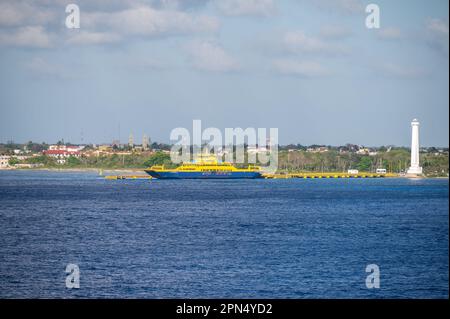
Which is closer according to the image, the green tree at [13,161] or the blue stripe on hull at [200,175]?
the blue stripe on hull at [200,175]

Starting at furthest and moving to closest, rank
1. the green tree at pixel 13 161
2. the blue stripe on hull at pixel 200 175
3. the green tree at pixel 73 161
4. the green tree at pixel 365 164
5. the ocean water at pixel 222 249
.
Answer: the green tree at pixel 13 161 < the green tree at pixel 73 161 < the green tree at pixel 365 164 < the blue stripe on hull at pixel 200 175 < the ocean water at pixel 222 249

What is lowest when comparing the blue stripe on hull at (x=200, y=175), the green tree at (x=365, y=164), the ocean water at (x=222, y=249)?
the ocean water at (x=222, y=249)

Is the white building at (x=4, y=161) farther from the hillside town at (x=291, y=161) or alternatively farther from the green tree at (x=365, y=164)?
the green tree at (x=365, y=164)

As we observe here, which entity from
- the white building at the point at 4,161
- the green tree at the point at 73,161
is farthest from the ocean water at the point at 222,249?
the white building at the point at 4,161

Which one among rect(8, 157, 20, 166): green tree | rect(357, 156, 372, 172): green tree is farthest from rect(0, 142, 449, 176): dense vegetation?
rect(8, 157, 20, 166): green tree

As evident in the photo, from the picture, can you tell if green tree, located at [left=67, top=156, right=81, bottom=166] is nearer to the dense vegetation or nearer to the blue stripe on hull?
the dense vegetation

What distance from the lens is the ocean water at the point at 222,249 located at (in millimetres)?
28594

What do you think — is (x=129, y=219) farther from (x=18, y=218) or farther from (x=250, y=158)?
(x=250, y=158)

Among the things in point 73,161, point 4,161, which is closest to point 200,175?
point 73,161

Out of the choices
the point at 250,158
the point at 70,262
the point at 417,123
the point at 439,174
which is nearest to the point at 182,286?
the point at 70,262

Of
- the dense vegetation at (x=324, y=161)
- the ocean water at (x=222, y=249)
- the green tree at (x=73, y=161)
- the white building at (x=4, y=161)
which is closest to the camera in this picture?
the ocean water at (x=222, y=249)

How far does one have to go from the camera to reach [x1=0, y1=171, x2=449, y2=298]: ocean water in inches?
1126

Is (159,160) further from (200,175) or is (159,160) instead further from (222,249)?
(222,249)

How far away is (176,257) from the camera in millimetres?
34594
